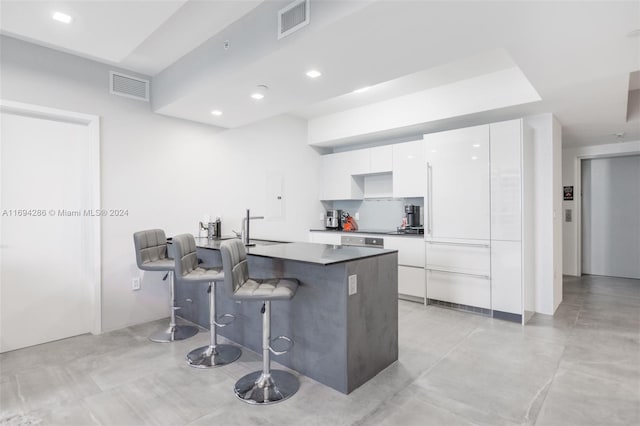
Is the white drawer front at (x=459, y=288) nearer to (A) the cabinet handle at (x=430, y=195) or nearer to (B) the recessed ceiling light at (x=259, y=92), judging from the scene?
(A) the cabinet handle at (x=430, y=195)

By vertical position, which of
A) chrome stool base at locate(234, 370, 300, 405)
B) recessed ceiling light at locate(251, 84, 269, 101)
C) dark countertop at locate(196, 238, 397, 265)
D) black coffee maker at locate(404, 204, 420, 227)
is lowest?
chrome stool base at locate(234, 370, 300, 405)

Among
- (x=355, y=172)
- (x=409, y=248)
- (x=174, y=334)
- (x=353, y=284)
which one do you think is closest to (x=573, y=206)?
(x=409, y=248)

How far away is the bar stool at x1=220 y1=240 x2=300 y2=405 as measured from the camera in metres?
2.13

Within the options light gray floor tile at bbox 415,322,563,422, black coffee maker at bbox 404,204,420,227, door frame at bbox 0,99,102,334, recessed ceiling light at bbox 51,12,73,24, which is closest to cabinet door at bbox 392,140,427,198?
black coffee maker at bbox 404,204,420,227

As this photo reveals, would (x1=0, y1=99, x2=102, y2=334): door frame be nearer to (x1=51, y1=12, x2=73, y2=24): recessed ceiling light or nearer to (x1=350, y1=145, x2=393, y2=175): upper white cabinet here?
(x1=51, y1=12, x2=73, y2=24): recessed ceiling light

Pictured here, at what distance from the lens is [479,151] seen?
12.6ft

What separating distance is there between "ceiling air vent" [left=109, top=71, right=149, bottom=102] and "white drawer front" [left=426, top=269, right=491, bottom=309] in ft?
13.2

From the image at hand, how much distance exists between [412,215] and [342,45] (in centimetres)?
313

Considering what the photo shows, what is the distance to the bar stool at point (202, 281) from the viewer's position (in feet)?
8.81

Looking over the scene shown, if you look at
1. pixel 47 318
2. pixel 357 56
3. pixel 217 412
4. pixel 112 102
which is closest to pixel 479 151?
pixel 357 56

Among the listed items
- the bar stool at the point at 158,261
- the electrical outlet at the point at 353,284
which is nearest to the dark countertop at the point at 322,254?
the electrical outlet at the point at 353,284

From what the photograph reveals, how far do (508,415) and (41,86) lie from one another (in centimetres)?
457

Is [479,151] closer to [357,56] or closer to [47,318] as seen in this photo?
[357,56]

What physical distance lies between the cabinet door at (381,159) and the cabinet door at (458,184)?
765mm
